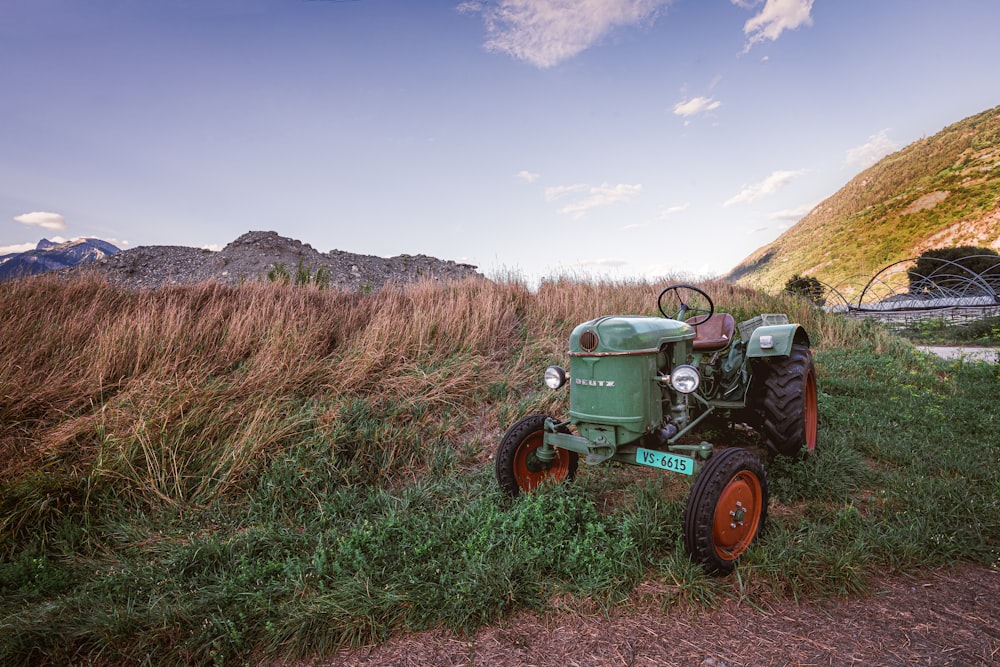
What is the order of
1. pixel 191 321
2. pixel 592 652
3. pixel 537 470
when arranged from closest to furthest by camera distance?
pixel 592 652 → pixel 537 470 → pixel 191 321

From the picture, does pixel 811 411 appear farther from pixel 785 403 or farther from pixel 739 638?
pixel 739 638

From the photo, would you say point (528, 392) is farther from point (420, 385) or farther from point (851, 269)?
point (851, 269)

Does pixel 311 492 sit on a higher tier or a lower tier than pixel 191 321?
lower

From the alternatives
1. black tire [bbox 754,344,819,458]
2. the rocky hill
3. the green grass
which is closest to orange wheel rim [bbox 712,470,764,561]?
black tire [bbox 754,344,819,458]

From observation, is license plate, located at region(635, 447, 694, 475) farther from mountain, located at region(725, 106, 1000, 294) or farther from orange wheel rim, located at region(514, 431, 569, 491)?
mountain, located at region(725, 106, 1000, 294)

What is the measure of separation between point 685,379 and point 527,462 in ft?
4.12

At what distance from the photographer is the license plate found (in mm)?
2553

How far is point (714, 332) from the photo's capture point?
3.83 metres

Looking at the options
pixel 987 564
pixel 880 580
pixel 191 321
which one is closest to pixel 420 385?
pixel 191 321

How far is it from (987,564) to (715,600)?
1638 mm

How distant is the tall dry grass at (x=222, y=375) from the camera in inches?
144

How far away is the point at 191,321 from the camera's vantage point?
5523mm

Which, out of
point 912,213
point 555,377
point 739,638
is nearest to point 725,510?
point 739,638

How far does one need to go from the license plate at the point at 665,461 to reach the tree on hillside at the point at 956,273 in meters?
16.5
